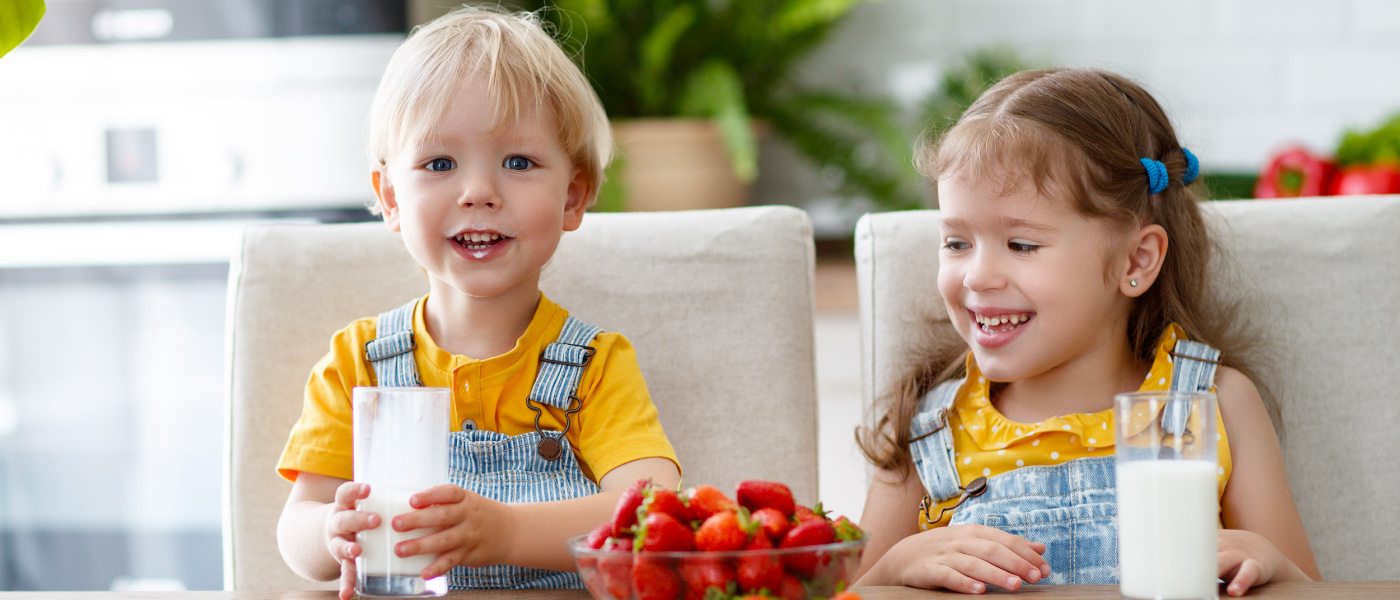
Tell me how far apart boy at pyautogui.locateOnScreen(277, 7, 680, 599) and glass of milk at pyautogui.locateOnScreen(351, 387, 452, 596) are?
260 mm

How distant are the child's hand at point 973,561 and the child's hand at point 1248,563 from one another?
0.49 ft

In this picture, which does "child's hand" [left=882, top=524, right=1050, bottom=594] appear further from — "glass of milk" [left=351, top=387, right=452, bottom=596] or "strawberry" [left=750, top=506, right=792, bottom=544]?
"glass of milk" [left=351, top=387, right=452, bottom=596]

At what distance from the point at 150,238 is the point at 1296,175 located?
2.30m

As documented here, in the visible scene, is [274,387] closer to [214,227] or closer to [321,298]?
[321,298]

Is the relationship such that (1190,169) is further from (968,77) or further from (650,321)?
(968,77)

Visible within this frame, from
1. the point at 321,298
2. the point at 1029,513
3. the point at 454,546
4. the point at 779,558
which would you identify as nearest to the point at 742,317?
the point at 1029,513

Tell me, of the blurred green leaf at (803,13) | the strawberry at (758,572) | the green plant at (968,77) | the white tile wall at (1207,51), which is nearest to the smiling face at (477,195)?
the strawberry at (758,572)

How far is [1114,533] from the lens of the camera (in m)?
1.24

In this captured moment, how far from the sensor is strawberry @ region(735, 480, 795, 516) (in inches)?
32.7

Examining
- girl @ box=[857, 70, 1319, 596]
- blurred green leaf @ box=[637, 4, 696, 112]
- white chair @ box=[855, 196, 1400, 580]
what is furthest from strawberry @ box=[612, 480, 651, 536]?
blurred green leaf @ box=[637, 4, 696, 112]

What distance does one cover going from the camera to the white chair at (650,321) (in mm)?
1438

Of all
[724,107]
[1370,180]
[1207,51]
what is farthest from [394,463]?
[1207,51]

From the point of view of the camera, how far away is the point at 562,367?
4.20 ft

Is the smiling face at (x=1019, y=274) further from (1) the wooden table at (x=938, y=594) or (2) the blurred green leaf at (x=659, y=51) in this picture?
(2) the blurred green leaf at (x=659, y=51)
